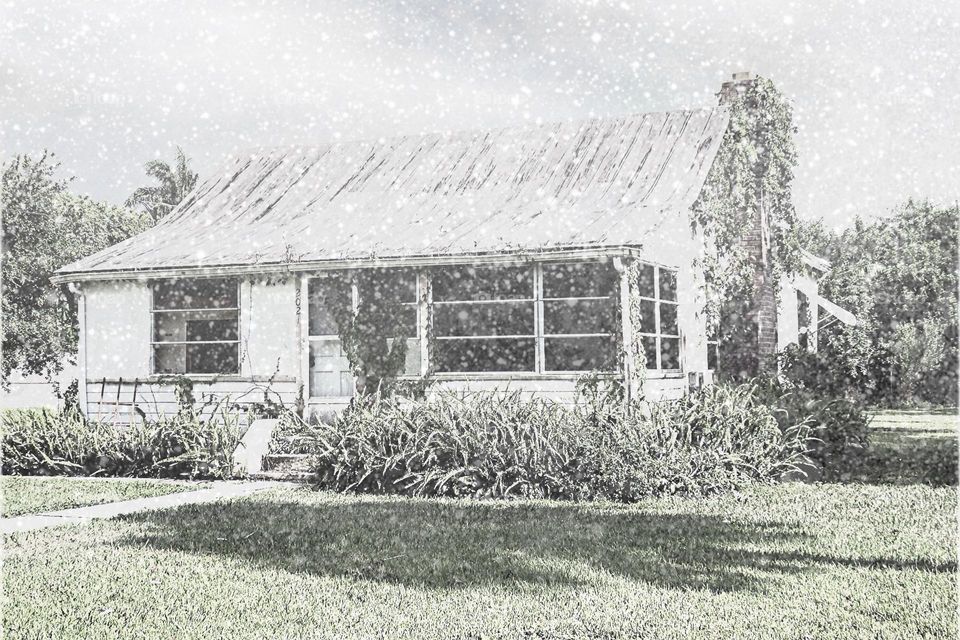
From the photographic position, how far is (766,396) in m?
14.1

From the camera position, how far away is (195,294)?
20.1 meters

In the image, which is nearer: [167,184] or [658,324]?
[658,324]

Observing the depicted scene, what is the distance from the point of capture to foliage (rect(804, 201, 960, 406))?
23938 millimetres

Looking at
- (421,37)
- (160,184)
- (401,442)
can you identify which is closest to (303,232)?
(421,37)

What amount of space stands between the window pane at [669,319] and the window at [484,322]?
11.4 feet

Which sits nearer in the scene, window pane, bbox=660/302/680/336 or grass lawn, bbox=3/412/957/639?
grass lawn, bbox=3/412/957/639

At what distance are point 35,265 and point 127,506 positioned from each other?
19796 millimetres

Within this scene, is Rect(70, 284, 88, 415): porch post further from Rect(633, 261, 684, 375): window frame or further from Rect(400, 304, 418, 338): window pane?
Rect(633, 261, 684, 375): window frame

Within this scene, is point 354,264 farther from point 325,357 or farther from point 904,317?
point 904,317

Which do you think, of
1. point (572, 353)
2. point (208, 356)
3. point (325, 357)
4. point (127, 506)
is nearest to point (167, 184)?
point (208, 356)

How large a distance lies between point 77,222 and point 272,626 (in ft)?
92.6

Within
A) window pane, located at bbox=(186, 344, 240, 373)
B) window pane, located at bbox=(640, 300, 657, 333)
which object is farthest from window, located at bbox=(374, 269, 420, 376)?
window pane, located at bbox=(186, 344, 240, 373)

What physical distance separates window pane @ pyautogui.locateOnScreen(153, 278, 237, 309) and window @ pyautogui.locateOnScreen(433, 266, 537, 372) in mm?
4311

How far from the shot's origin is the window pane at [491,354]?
21.3 metres
